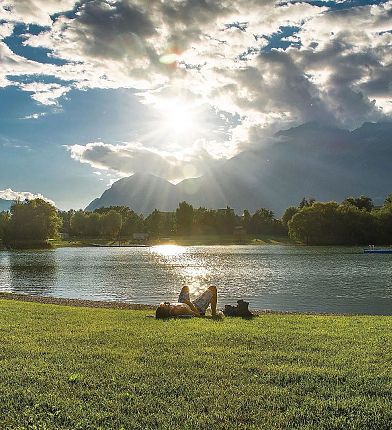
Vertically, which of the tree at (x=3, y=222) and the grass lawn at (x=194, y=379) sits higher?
the tree at (x=3, y=222)

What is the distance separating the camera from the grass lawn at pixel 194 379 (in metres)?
8.91

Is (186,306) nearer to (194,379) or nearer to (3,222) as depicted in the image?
(194,379)

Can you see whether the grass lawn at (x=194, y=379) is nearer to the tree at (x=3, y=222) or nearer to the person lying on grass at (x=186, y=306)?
the person lying on grass at (x=186, y=306)

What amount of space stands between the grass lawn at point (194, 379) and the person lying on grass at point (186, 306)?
478cm

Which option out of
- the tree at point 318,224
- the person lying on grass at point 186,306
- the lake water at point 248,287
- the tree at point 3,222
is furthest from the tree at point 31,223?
the person lying on grass at point 186,306

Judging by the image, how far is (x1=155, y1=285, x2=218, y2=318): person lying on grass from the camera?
22422mm

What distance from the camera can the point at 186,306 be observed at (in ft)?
76.6

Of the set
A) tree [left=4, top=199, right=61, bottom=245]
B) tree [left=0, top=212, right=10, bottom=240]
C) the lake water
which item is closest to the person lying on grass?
the lake water

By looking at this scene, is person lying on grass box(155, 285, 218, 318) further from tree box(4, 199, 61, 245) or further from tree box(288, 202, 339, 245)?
tree box(4, 199, 61, 245)

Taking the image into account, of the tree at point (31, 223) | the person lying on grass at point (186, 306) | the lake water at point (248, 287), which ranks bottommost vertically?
the lake water at point (248, 287)

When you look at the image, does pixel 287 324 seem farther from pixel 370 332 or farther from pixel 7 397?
pixel 7 397

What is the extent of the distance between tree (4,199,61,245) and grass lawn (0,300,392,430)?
175483 mm

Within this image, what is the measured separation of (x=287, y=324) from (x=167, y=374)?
10135mm

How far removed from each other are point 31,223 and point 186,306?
173080mm
